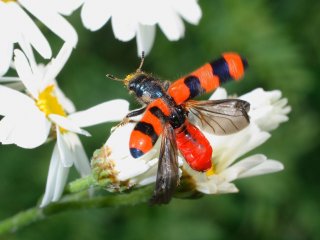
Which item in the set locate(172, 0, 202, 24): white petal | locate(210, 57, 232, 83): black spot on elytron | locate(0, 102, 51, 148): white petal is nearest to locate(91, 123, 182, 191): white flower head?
locate(0, 102, 51, 148): white petal

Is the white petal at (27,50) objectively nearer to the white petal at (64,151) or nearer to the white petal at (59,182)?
the white petal at (64,151)

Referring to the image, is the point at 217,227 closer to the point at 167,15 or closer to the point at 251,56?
the point at 251,56

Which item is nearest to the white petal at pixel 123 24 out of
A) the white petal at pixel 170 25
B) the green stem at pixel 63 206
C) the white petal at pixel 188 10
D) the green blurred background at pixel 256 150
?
the white petal at pixel 170 25

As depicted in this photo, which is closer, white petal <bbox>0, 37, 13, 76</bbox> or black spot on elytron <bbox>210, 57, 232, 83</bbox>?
white petal <bbox>0, 37, 13, 76</bbox>

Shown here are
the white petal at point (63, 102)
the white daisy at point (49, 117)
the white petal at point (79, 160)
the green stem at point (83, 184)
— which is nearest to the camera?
the white daisy at point (49, 117)

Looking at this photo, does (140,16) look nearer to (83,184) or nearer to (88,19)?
(88,19)

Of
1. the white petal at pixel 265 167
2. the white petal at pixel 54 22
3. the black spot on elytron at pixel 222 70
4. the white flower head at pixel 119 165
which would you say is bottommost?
the white flower head at pixel 119 165

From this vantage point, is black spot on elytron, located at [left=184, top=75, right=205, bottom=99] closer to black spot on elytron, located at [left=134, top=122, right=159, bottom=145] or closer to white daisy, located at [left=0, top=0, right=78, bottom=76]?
black spot on elytron, located at [left=134, top=122, right=159, bottom=145]
